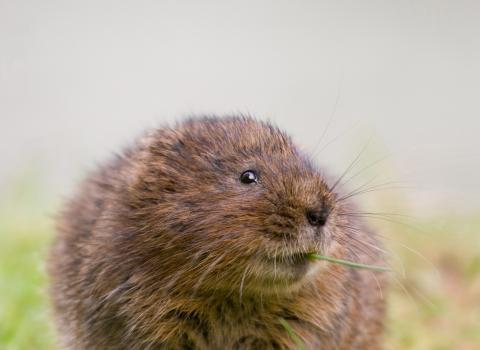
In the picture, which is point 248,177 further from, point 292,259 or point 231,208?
point 292,259

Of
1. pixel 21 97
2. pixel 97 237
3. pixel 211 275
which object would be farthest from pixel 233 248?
pixel 21 97

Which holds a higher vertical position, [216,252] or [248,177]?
[248,177]

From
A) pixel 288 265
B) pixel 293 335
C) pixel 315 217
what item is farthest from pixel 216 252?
pixel 293 335

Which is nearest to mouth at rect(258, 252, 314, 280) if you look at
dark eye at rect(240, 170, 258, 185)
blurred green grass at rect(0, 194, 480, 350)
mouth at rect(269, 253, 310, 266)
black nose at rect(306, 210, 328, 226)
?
mouth at rect(269, 253, 310, 266)

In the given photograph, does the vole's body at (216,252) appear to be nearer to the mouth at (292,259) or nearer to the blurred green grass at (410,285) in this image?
the mouth at (292,259)

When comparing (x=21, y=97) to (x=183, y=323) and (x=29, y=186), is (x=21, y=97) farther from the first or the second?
(x=183, y=323)

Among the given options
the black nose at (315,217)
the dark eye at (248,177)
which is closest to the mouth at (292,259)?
the black nose at (315,217)
